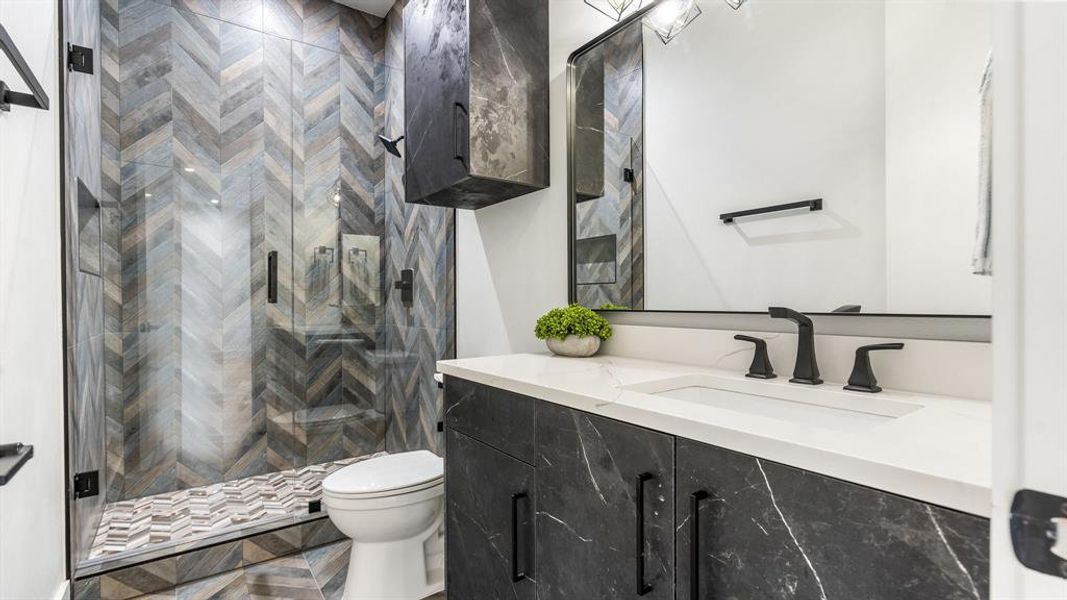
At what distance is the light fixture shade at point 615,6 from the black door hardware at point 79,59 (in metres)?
1.82

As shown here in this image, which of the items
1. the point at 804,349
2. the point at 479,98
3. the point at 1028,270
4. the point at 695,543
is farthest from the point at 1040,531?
the point at 479,98

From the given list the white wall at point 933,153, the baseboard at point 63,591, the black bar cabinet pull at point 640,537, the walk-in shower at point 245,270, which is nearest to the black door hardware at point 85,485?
the walk-in shower at point 245,270

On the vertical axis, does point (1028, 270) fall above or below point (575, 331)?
above

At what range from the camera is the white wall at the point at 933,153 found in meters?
0.93

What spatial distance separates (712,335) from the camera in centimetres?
136

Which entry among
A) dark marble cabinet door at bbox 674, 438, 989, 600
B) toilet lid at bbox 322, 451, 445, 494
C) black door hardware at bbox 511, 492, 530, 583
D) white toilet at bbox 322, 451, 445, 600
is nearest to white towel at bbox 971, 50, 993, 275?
dark marble cabinet door at bbox 674, 438, 989, 600

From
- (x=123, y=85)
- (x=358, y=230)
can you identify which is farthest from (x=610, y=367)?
(x=123, y=85)

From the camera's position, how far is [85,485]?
6.16 feet

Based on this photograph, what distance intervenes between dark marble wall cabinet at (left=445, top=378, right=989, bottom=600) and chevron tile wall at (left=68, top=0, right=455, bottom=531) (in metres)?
1.27

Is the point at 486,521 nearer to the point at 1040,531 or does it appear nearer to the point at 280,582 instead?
the point at 1040,531

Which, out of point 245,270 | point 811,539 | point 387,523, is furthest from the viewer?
point 245,270

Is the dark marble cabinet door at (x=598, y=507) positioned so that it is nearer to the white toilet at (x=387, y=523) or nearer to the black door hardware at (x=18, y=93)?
the white toilet at (x=387, y=523)

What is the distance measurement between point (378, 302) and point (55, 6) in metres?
1.90

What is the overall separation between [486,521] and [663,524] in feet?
2.03
